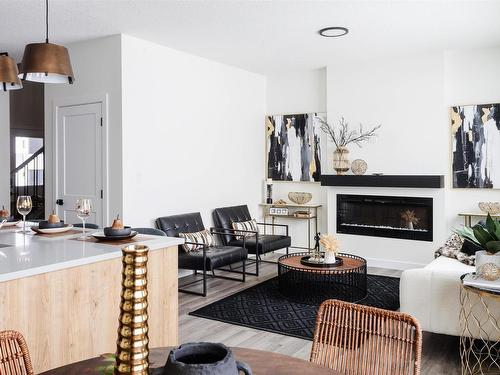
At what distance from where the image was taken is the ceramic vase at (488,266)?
270 centimetres

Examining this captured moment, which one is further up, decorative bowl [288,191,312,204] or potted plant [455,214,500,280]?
decorative bowl [288,191,312,204]

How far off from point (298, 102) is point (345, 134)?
3.18 feet

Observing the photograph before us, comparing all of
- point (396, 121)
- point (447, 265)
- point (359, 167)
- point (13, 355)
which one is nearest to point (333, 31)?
point (396, 121)

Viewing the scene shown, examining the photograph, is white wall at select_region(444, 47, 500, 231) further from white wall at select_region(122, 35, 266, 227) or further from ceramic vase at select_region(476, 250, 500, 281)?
ceramic vase at select_region(476, 250, 500, 281)

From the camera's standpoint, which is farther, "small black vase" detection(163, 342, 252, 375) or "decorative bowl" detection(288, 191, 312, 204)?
"decorative bowl" detection(288, 191, 312, 204)

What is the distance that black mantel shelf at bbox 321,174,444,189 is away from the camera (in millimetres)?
5867

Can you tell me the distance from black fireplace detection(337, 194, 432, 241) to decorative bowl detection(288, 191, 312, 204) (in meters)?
0.52

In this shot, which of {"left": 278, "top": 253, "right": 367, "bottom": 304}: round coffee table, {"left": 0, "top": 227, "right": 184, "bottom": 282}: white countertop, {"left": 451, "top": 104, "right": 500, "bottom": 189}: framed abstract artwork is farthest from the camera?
{"left": 451, "top": 104, "right": 500, "bottom": 189}: framed abstract artwork

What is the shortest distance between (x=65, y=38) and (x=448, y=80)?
180 inches

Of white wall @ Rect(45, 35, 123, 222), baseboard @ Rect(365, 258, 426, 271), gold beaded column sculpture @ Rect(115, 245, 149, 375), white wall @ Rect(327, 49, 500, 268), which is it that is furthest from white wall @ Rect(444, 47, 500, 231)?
gold beaded column sculpture @ Rect(115, 245, 149, 375)

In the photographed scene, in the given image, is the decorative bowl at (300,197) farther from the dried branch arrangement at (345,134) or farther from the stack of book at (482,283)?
the stack of book at (482,283)

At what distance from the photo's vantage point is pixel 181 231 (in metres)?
5.56

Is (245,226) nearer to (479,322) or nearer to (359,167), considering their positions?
(359,167)

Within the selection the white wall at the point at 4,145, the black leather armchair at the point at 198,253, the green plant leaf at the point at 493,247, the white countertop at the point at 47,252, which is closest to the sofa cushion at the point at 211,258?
the black leather armchair at the point at 198,253
